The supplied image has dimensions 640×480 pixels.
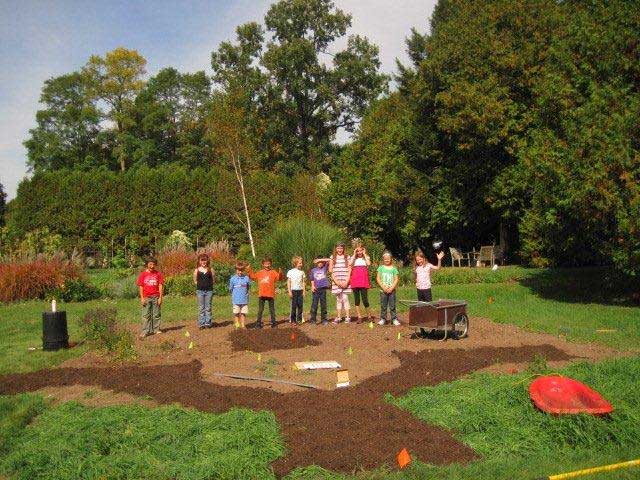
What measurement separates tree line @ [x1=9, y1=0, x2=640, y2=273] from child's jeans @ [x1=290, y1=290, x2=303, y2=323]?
29.0 feet

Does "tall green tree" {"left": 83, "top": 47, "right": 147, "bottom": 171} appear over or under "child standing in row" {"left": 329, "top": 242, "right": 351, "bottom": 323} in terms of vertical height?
over

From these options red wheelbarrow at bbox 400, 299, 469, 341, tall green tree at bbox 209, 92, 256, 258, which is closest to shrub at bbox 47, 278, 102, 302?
tall green tree at bbox 209, 92, 256, 258

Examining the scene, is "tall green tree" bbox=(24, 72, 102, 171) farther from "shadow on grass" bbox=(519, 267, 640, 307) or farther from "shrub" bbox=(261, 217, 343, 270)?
"shadow on grass" bbox=(519, 267, 640, 307)

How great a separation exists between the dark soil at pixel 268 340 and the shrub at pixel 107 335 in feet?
6.36

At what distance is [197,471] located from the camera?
6.06 meters

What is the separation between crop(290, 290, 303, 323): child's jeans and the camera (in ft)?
52.6

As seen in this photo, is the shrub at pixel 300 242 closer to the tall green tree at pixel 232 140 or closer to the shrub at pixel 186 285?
the shrub at pixel 186 285

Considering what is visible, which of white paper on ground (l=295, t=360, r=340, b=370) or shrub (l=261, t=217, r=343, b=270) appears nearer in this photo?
white paper on ground (l=295, t=360, r=340, b=370)

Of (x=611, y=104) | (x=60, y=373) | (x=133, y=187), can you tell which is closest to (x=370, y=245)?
(x=611, y=104)

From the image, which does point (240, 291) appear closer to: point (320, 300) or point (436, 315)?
point (320, 300)

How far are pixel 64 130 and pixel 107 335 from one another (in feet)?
186

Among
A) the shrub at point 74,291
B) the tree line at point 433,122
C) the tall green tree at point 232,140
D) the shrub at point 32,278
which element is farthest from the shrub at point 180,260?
the tree line at point 433,122

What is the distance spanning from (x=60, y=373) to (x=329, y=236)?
47.2 feet

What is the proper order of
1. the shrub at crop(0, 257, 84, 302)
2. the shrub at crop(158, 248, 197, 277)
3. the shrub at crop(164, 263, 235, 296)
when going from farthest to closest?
the shrub at crop(158, 248, 197, 277) < the shrub at crop(164, 263, 235, 296) < the shrub at crop(0, 257, 84, 302)
